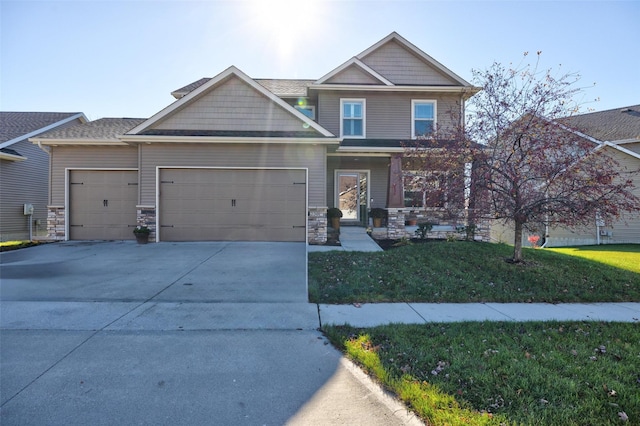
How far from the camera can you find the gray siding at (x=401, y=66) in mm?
14359

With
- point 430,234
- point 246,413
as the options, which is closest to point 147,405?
point 246,413

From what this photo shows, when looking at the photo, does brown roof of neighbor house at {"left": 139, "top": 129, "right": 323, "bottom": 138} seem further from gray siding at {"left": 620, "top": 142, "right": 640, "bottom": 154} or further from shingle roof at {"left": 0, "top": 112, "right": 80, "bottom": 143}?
gray siding at {"left": 620, "top": 142, "right": 640, "bottom": 154}

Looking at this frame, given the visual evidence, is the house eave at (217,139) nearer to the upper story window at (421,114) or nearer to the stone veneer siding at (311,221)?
the stone veneer siding at (311,221)

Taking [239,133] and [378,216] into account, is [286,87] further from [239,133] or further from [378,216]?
[378,216]

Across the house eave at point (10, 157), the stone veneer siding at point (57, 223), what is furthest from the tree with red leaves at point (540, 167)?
the house eave at point (10, 157)

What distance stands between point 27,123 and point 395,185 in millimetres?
18415

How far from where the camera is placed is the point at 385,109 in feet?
46.2

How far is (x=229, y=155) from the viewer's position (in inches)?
430

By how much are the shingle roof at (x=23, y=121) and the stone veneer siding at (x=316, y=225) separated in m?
14.0

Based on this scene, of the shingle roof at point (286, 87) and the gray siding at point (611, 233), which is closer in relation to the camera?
the shingle roof at point (286, 87)

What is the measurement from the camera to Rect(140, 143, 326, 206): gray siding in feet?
35.8

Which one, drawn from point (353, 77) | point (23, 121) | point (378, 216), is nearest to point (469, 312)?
point (378, 216)

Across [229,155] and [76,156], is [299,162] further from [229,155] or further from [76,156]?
[76,156]

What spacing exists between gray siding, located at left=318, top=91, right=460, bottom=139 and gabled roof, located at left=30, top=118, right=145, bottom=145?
786cm
